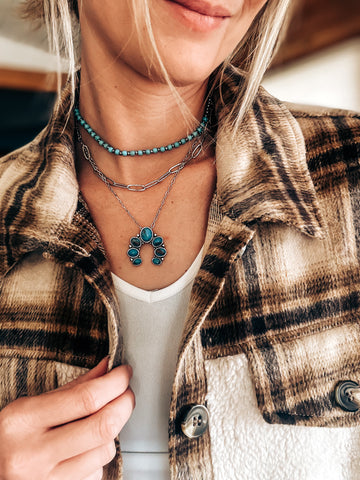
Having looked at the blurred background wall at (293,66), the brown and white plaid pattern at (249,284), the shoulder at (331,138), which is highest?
the blurred background wall at (293,66)

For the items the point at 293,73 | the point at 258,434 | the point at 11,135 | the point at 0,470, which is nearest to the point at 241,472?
the point at 258,434

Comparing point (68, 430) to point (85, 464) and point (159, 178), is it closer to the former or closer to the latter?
point (85, 464)

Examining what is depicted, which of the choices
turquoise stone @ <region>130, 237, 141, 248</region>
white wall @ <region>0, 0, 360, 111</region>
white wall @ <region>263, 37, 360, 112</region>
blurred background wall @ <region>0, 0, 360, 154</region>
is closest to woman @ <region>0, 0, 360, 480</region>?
turquoise stone @ <region>130, 237, 141, 248</region>

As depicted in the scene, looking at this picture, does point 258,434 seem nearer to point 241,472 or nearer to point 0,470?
point 241,472

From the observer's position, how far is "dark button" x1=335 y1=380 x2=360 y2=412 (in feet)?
1.75

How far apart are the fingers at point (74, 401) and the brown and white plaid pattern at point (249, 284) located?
0.08 ft

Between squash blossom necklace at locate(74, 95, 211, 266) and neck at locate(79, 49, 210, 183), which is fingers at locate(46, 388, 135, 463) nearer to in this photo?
squash blossom necklace at locate(74, 95, 211, 266)

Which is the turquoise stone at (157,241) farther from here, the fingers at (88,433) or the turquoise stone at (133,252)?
the fingers at (88,433)

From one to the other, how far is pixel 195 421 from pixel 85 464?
129 millimetres

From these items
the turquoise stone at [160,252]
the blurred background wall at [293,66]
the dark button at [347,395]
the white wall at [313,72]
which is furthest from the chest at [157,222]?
the white wall at [313,72]

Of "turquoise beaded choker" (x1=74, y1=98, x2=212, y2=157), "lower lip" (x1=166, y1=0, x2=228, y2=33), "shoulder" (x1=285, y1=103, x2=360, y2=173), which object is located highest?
"lower lip" (x1=166, y1=0, x2=228, y2=33)

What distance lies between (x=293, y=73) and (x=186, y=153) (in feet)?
4.98

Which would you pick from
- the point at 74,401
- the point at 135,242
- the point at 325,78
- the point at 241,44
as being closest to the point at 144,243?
the point at 135,242

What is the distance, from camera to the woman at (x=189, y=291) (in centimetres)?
53
